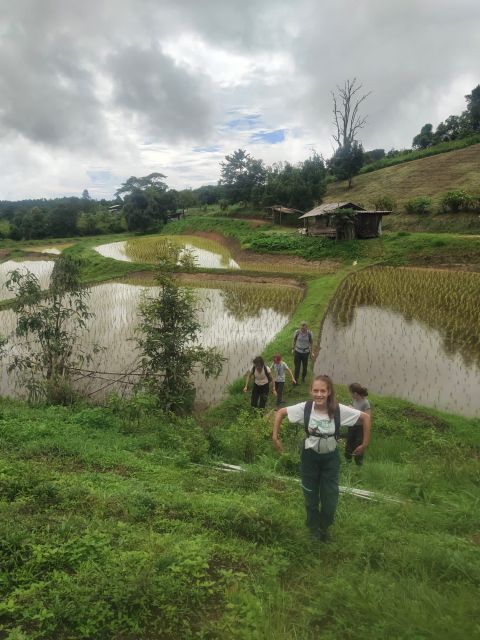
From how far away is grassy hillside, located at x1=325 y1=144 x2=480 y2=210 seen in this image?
38.0 metres

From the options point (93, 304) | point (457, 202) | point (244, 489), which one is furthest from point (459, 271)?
point (244, 489)

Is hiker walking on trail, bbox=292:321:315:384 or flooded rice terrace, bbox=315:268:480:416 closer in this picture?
hiker walking on trail, bbox=292:321:315:384

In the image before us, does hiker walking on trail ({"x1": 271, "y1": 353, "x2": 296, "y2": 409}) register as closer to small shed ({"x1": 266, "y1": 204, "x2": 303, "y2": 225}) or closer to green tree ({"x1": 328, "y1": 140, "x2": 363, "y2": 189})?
small shed ({"x1": 266, "y1": 204, "x2": 303, "y2": 225})

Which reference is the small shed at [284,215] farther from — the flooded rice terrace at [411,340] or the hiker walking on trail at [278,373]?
the hiker walking on trail at [278,373]

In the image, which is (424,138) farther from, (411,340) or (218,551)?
(218,551)

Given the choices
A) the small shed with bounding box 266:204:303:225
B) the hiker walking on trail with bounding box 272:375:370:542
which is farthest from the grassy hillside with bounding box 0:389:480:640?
the small shed with bounding box 266:204:303:225

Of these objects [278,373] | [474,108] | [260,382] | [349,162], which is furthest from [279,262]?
[474,108]

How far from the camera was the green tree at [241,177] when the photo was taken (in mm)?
49281

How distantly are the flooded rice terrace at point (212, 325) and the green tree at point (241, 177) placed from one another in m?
28.7

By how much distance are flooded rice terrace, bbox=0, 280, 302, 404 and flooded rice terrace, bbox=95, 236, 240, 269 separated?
691 cm

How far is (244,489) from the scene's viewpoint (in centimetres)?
520

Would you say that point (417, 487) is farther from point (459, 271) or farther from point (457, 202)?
point (457, 202)

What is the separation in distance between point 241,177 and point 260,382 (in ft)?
147

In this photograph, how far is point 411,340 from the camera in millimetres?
13266
